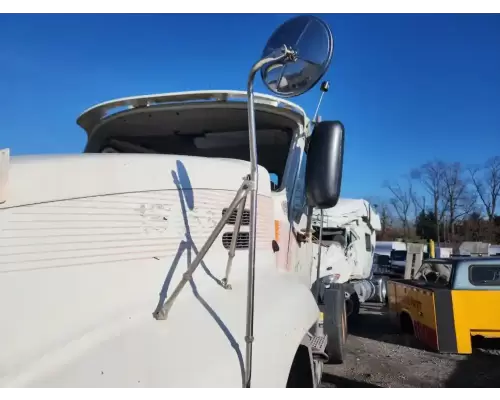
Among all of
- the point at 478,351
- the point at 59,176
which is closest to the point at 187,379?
the point at 59,176

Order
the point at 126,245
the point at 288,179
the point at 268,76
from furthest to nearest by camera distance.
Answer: the point at 288,179
the point at 268,76
the point at 126,245

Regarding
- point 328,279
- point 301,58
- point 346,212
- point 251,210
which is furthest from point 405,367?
point 346,212

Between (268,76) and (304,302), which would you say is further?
(304,302)

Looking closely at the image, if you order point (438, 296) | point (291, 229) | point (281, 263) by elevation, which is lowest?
point (438, 296)

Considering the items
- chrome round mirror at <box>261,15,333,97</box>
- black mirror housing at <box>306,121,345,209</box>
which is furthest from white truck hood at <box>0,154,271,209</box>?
black mirror housing at <box>306,121,345,209</box>

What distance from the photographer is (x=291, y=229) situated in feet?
11.2

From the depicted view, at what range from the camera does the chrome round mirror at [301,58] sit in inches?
79.2

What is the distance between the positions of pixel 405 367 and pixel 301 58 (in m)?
5.39

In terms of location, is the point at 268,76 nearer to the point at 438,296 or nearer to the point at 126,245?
the point at 126,245

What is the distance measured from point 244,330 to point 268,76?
3.56 ft

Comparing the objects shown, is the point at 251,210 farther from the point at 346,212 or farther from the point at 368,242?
A: the point at 368,242

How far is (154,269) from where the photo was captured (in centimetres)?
188

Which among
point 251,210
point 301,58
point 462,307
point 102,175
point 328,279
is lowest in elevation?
point 462,307

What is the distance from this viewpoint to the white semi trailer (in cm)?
142
